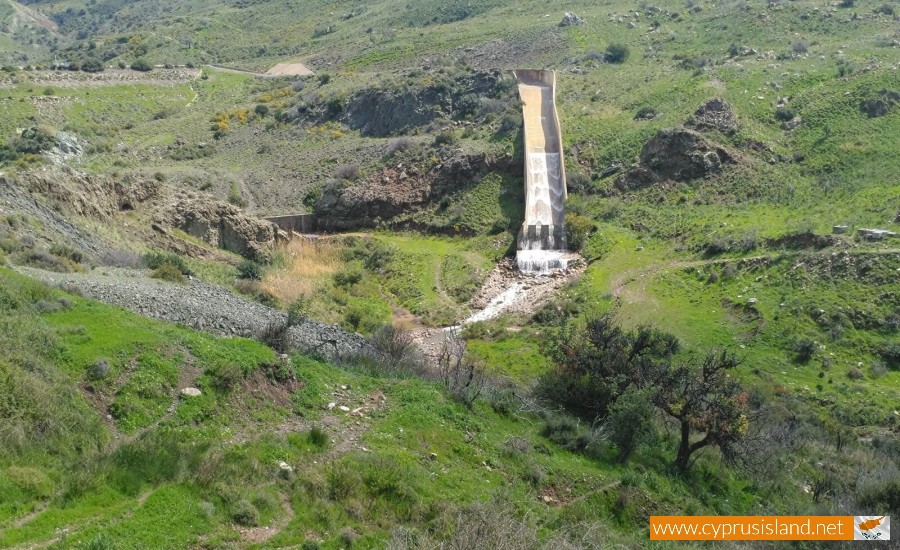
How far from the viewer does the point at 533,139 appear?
43562 millimetres

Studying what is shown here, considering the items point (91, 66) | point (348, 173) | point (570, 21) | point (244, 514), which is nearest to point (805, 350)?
point (244, 514)

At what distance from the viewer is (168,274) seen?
23438 millimetres

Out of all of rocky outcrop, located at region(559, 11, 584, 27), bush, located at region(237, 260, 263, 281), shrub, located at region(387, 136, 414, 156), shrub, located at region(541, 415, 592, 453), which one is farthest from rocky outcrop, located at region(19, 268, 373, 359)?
rocky outcrop, located at region(559, 11, 584, 27)

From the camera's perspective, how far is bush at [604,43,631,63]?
57.7 meters

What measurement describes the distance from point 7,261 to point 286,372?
29.0ft

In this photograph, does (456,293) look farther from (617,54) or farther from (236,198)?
(617,54)

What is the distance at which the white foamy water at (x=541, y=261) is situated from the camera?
115ft

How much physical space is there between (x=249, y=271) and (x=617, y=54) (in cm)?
3815

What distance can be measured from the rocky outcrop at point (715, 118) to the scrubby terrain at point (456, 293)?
0.70 ft

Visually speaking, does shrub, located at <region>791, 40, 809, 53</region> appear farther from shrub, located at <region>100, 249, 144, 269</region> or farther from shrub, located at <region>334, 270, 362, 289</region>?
shrub, located at <region>100, 249, 144, 269</region>

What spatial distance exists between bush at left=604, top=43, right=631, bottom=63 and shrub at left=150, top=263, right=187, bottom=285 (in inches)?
1652

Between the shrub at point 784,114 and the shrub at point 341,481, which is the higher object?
the shrub at point 784,114

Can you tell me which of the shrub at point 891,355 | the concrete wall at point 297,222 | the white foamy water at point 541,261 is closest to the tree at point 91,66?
the concrete wall at point 297,222

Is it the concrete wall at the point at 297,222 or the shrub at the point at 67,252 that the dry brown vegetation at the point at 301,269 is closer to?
the concrete wall at the point at 297,222
